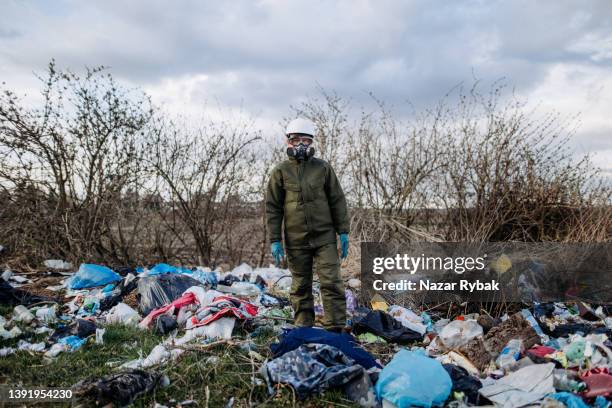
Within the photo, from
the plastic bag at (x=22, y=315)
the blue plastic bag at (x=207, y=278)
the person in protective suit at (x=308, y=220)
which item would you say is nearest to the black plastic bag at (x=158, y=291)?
the blue plastic bag at (x=207, y=278)

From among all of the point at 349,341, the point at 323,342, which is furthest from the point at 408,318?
the point at 323,342

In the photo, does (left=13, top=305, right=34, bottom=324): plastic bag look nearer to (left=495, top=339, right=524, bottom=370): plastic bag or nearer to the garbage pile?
the garbage pile

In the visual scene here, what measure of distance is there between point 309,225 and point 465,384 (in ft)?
6.61

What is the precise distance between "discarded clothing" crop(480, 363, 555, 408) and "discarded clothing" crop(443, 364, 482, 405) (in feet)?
0.16

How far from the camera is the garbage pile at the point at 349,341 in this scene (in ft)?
10.2

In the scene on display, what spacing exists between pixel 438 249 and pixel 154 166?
523cm

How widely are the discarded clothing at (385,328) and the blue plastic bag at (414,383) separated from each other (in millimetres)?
1533

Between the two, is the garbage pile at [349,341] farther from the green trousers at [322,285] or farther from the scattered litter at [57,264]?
the scattered litter at [57,264]

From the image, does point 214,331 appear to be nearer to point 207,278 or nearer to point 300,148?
point 300,148

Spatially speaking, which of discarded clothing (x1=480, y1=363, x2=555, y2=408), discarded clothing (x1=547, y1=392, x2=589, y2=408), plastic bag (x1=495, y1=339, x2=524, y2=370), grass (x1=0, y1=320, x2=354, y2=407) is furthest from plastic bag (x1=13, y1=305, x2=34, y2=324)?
discarded clothing (x1=547, y1=392, x2=589, y2=408)

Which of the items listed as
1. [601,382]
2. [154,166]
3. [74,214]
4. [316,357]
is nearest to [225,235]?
[154,166]

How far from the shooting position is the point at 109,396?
295cm

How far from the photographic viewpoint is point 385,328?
4.92 meters

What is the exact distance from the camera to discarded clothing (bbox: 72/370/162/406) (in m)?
2.95
